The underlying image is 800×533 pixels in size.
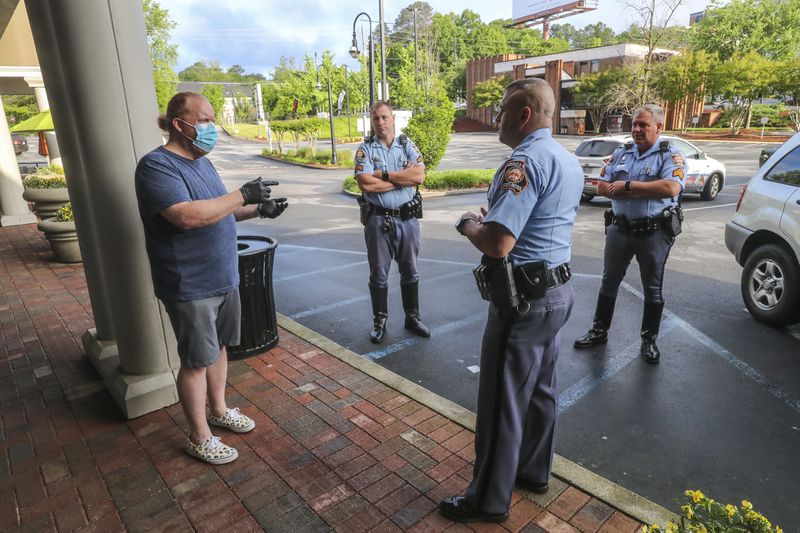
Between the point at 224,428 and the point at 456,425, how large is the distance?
59.1 inches

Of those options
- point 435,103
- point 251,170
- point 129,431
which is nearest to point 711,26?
point 435,103

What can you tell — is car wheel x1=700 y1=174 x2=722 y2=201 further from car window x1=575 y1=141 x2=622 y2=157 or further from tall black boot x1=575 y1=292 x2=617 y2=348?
tall black boot x1=575 y1=292 x2=617 y2=348

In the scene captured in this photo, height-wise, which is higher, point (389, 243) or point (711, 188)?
point (389, 243)

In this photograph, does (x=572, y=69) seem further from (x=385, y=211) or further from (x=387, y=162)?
(x=385, y=211)

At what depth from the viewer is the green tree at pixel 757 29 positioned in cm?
3706

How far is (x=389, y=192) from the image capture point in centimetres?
456

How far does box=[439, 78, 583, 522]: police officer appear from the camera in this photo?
2168 millimetres

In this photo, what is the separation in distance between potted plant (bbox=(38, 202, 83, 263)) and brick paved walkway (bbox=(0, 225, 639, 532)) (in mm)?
3454

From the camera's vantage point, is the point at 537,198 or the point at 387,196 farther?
the point at 387,196

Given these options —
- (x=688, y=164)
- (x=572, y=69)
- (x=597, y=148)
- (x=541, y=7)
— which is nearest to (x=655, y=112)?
(x=597, y=148)

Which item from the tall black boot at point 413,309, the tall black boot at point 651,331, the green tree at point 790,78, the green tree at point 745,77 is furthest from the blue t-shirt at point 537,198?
the green tree at point 745,77

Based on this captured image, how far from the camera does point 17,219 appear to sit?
1064 centimetres

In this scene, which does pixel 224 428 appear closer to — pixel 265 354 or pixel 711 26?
pixel 265 354

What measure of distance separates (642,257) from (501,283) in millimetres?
2462
